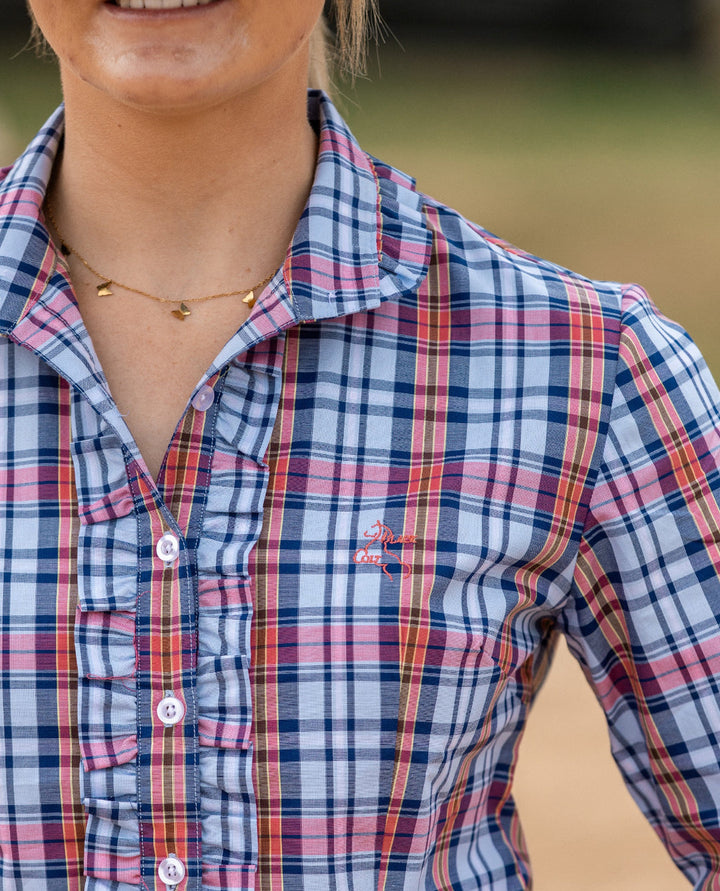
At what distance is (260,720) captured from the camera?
2.97 ft

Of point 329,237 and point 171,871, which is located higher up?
point 329,237

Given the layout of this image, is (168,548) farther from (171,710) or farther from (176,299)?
(176,299)

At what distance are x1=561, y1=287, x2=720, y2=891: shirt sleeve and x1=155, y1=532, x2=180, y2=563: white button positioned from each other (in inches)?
12.4

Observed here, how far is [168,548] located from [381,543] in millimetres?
157

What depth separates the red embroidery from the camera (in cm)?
92

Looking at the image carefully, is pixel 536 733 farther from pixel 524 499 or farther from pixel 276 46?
pixel 276 46

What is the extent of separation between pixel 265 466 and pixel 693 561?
1.13 ft

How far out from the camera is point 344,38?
44.2 inches

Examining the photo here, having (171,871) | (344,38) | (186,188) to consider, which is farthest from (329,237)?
(171,871)

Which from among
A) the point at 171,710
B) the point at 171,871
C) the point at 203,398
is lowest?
the point at 171,871

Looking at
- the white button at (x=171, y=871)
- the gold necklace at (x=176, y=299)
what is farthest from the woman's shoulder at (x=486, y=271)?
the white button at (x=171, y=871)

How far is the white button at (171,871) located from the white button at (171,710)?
0.32ft

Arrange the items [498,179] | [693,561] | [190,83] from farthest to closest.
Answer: [498,179]
[693,561]
[190,83]

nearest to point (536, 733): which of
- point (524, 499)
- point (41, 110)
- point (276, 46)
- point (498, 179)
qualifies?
point (524, 499)
